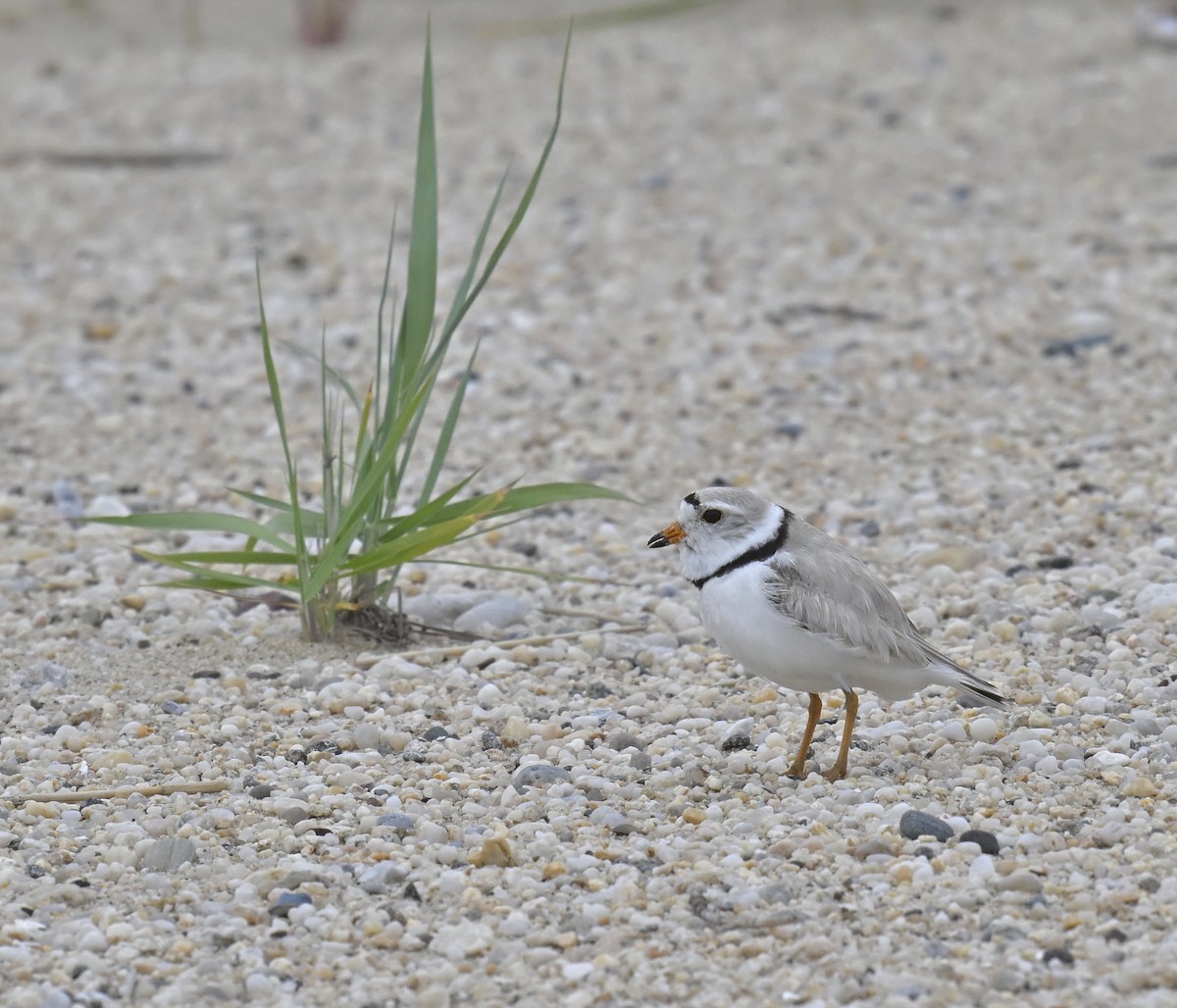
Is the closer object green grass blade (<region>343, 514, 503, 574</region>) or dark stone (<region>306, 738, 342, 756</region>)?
dark stone (<region>306, 738, 342, 756</region>)

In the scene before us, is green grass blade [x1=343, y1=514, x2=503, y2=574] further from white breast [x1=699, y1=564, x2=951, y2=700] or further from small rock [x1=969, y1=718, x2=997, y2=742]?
small rock [x1=969, y1=718, x2=997, y2=742]

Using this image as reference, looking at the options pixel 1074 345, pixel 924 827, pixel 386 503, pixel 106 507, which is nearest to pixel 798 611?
pixel 924 827

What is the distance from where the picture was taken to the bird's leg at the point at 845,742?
365 cm

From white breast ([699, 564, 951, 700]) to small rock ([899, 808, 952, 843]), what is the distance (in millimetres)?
358

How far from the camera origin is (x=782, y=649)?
3.54 m

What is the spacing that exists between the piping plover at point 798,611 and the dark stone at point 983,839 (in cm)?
40

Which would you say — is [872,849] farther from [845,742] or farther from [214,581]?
[214,581]

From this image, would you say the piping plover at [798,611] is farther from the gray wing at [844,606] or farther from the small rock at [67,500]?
the small rock at [67,500]

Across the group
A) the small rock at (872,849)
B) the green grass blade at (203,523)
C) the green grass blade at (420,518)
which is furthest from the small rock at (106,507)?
the small rock at (872,849)

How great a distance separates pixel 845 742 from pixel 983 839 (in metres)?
0.43

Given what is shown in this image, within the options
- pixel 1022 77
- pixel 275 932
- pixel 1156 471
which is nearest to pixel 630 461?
→ pixel 1156 471

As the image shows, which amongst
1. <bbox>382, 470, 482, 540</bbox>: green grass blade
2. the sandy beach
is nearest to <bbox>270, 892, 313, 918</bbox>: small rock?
the sandy beach

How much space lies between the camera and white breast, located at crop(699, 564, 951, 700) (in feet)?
11.6

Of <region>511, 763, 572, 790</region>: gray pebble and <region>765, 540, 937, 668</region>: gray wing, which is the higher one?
<region>765, 540, 937, 668</region>: gray wing
